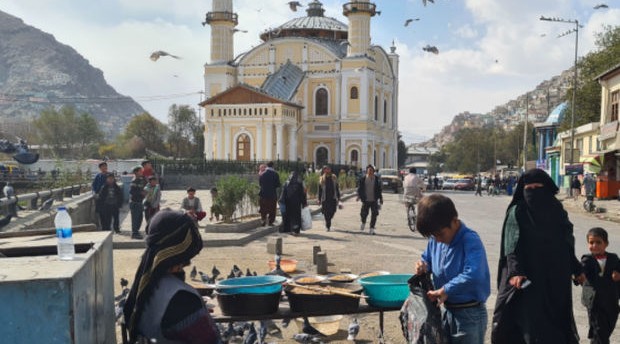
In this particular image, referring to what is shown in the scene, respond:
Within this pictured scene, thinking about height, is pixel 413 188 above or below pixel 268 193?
above

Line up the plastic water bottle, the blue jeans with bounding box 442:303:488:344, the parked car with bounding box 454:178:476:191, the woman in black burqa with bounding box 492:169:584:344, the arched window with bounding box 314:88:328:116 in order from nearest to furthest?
the plastic water bottle → the blue jeans with bounding box 442:303:488:344 → the woman in black burqa with bounding box 492:169:584:344 → the parked car with bounding box 454:178:476:191 → the arched window with bounding box 314:88:328:116

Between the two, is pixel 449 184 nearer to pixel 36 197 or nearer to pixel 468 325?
pixel 36 197

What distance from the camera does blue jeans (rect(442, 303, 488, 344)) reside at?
12.3 feet

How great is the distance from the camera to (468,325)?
3.77 meters

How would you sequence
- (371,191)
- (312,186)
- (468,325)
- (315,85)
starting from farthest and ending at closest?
(315,85), (312,186), (371,191), (468,325)

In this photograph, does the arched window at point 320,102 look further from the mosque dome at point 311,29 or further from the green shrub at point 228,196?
the green shrub at point 228,196

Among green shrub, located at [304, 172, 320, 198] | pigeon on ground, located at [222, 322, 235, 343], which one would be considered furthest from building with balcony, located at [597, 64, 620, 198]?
pigeon on ground, located at [222, 322, 235, 343]

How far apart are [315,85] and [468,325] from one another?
52081 millimetres

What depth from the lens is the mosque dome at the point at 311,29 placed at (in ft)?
196

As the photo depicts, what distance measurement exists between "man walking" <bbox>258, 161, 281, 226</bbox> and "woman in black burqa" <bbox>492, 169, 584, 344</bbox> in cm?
1048

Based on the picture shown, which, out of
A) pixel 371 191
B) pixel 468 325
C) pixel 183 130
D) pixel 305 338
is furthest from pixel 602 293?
pixel 183 130

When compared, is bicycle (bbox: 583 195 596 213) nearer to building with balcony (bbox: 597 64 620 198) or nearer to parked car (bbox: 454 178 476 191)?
building with balcony (bbox: 597 64 620 198)

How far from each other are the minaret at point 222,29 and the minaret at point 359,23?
32.5ft

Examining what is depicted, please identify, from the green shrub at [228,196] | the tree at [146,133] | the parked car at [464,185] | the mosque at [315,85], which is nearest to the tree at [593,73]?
the parked car at [464,185]
